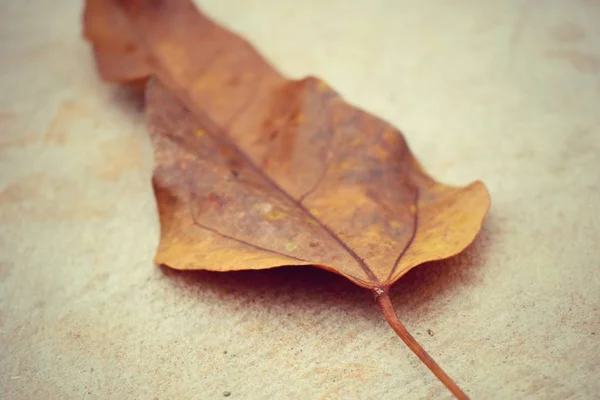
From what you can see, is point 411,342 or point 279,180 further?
point 279,180

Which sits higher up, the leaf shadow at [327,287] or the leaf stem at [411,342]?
the leaf stem at [411,342]

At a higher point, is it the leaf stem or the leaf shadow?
the leaf stem

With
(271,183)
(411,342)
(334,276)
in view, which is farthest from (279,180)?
(411,342)

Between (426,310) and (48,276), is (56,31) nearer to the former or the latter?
(48,276)

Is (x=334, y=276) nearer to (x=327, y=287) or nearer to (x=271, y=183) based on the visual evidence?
(x=327, y=287)

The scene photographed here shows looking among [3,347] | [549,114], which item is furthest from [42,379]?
[549,114]
